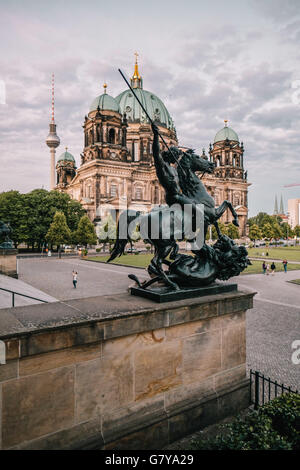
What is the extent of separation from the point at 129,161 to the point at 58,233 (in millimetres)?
40166

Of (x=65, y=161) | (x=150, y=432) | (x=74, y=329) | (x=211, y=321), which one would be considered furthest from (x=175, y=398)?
(x=65, y=161)

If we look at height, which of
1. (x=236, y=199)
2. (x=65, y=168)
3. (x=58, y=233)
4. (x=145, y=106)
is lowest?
(x=58, y=233)

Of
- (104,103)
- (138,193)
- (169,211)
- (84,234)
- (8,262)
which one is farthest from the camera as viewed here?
(138,193)

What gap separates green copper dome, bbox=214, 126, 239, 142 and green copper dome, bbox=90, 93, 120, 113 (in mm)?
40059

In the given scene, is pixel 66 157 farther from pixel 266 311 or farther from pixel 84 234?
pixel 266 311

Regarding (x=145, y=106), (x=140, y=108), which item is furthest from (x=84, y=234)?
(x=140, y=108)

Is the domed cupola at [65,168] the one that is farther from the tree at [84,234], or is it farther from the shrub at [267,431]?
the shrub at [267,431]

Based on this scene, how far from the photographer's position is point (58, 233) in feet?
151

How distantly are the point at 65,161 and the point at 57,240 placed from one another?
72.4 meters

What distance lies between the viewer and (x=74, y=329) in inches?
143

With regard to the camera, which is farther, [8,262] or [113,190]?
[113,190]

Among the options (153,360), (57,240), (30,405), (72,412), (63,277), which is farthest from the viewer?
(57,240)

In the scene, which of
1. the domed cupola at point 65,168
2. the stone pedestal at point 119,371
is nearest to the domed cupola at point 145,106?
the domed cupola at point 65,168
